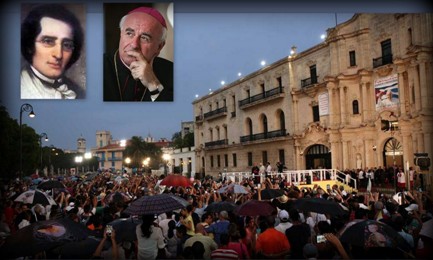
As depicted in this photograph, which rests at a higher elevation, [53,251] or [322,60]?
[322,60]

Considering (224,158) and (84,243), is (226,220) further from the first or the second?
(224,158)

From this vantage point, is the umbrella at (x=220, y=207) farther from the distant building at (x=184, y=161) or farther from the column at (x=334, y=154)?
the distant building at (x=184, y=161)

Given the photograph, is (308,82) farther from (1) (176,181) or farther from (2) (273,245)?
(2) (273,245)

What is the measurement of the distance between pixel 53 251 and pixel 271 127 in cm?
2692

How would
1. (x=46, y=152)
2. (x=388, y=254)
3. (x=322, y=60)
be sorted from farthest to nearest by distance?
(x=46, y=152)
(x=322, y=60)
(x=388, y=254)

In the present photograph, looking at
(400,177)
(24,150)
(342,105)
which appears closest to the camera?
(400,177)

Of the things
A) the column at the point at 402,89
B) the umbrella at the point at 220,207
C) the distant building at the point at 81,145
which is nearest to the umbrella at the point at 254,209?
the umbrella at the point at 220,207

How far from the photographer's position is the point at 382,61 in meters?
22.6

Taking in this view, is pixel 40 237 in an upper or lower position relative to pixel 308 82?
lower

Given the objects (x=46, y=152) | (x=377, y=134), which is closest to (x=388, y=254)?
(x=377, y=134)

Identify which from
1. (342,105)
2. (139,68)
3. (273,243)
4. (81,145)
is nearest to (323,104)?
(342,105)

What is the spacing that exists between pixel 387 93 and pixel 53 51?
18.2 m

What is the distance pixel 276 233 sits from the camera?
5852mm

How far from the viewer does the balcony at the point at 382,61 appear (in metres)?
22.2
